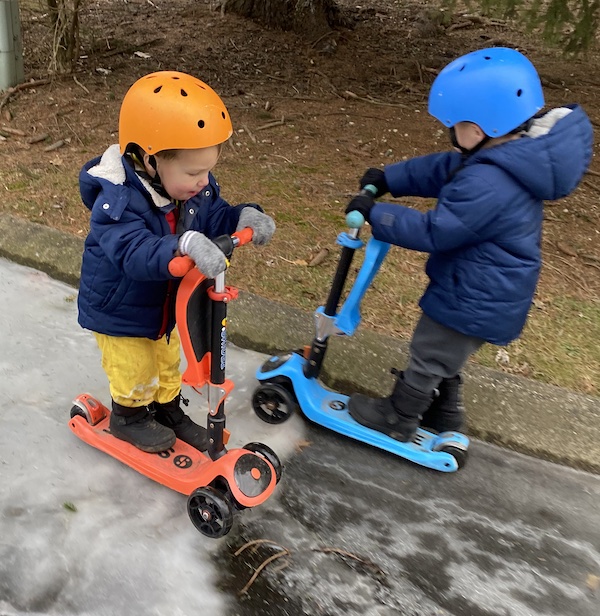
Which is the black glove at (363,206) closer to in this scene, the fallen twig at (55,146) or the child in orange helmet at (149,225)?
the child in orange helmet at (149,225)

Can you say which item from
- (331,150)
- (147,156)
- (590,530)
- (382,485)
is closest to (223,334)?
(147,156)

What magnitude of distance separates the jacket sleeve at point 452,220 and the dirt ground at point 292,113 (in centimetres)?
126

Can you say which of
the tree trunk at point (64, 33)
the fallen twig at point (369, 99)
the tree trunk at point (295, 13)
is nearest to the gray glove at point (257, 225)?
the fallen twig at point (369, 99)

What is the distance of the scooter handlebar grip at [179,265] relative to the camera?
1.75 m

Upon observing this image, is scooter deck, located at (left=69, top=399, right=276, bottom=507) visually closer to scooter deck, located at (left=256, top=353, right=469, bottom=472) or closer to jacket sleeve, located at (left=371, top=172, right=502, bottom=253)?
scooter deck, located at (left=256, top=353, right=469, bottom=472)

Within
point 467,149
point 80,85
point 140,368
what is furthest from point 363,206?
point 80,85

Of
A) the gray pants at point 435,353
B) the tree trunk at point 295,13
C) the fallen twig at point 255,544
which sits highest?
the tree trunk at point 295,13

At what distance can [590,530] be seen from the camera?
237 cm

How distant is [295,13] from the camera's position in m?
7.86

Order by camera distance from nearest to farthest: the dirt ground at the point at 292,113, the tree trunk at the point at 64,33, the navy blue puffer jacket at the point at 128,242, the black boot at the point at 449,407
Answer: the navy blue puffer jacket at the point at 128,242, the black boot at the point at 449,407, the dirt ground at the point at 292,113, the tree trunk at the point at 64,33

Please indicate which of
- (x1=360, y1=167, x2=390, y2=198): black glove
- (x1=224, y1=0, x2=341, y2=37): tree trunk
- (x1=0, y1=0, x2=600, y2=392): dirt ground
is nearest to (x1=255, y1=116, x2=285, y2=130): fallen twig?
(x1=0, y1=0, x2=600, y2=392): dirt ground

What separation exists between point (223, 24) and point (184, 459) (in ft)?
23.4

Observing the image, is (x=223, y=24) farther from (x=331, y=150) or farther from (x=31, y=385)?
(x=31, y=385)

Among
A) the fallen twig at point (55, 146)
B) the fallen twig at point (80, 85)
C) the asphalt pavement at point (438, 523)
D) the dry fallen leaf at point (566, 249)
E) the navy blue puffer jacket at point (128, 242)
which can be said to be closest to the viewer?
the navy blue puffer jacket at point (128, 242)
